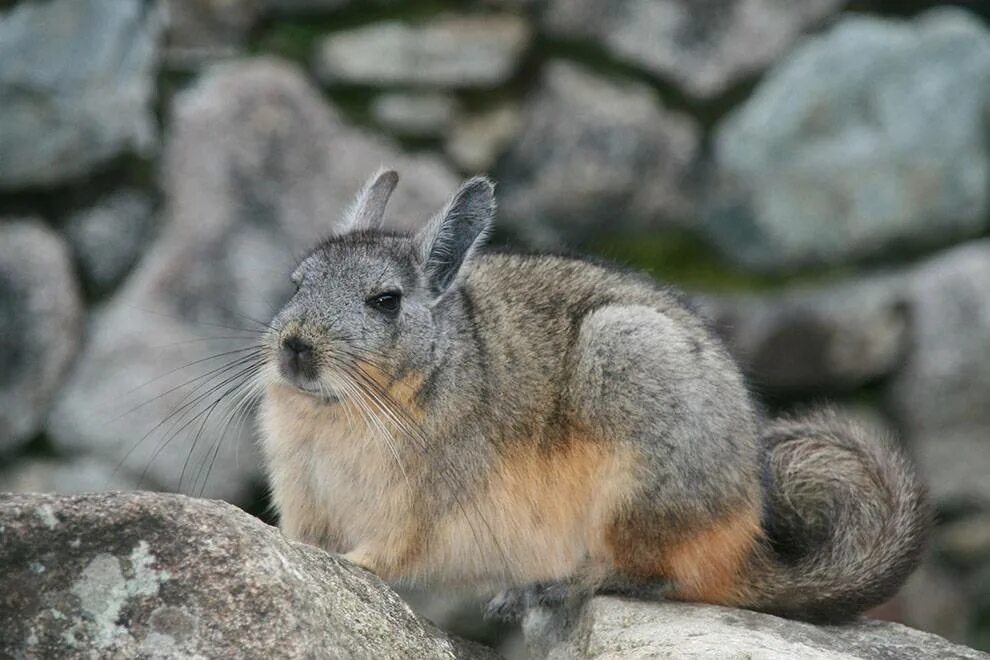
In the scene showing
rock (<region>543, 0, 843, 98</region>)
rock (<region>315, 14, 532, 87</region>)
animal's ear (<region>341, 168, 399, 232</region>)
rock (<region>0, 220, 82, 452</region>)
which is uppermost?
rock (<region>543, 0, 843, 98</region>)

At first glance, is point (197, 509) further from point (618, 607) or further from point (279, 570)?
point (618, 607)

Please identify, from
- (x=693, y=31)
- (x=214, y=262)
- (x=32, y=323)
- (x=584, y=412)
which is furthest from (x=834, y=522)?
(x=32, y=323)

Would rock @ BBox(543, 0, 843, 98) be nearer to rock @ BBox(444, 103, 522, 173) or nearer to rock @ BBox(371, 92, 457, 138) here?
rock @ BBox(444, 103, 522, 173)

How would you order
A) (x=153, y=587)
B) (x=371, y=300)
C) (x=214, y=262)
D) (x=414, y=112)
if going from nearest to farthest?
1. (x=153, y=587)
2. (x=371, y=300)
3. (x=214, y=262)
4. (x=414, y=112)

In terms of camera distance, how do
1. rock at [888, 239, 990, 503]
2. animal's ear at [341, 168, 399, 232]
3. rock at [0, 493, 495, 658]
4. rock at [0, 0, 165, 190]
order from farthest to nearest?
1. rock at [888, 239, 990, 503]
2. rock at [0, 0, 165, 190]
3. animal's ear at [341, 168, 399, 232]
4. rock at [0, 493, 495, 658]

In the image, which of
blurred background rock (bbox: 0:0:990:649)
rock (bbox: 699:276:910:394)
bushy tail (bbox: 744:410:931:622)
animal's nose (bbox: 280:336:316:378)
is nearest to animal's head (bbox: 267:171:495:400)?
animal's nose (bbox: 280:336:316:378)

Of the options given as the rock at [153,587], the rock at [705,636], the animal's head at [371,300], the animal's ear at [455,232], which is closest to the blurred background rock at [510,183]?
the animal's head at [371,300]

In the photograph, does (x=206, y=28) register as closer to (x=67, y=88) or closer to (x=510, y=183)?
(x=67, y=88)
